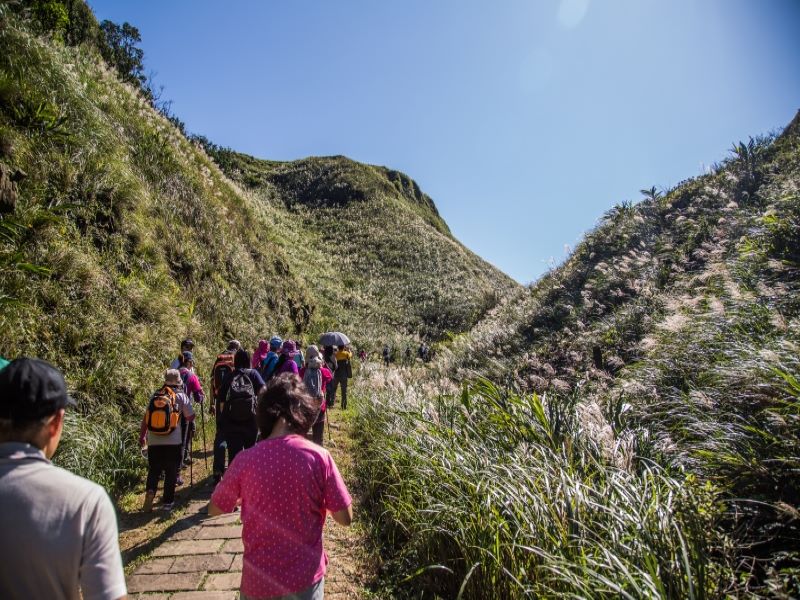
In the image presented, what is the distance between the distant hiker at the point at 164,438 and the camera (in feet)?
17.3

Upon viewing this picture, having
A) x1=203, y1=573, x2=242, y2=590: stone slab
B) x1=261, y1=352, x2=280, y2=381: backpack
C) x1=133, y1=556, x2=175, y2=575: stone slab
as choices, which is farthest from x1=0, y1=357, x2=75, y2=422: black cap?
x1=261, y1=352, x2=280, y2=381: backpack

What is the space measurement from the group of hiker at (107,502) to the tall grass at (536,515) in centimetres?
94

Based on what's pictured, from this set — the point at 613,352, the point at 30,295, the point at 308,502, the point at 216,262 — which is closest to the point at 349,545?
the point at 308,502

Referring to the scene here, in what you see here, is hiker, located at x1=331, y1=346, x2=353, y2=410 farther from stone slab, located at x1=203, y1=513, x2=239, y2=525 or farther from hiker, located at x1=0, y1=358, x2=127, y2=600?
hiker, located at x1=0, y1=358, x2=127, y2=600

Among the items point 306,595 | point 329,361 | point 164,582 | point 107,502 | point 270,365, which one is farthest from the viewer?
point 329,361

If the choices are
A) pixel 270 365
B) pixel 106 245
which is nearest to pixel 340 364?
pixel 270 365

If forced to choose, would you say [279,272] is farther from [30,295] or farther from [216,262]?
[30,295]

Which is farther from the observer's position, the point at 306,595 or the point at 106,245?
the point at 106,245

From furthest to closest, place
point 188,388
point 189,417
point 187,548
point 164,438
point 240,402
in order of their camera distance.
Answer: point 188,388, point 189,417, point 240,402, point 164,438, point 187,548

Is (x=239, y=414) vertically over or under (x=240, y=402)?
under

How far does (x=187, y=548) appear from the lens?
14.7 ft

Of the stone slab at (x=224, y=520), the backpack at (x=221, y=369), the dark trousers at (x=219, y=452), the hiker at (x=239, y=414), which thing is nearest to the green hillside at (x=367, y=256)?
the backpack at (x=221, y=369)

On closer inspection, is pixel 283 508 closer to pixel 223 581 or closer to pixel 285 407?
pixel 285 407

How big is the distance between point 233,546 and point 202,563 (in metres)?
0.38
